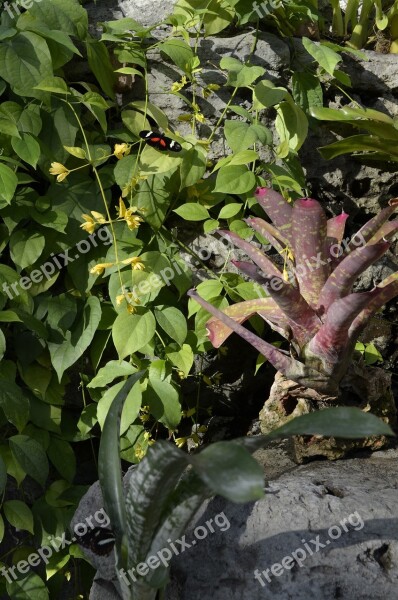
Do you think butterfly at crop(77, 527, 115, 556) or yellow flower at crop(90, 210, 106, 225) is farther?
yellow flower at crop(90, 210, 106, 225)

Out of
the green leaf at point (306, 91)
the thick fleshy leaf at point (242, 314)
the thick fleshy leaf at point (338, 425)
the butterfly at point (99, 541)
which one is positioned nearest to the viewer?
the thick fleshy leaf at point (338, 425)

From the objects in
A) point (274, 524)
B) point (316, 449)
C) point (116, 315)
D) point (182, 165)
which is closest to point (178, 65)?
point (182, 165)

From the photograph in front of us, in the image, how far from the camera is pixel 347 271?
146cm

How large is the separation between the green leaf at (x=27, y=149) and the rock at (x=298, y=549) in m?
0.98

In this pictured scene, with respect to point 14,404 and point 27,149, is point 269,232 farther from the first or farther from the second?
point 14,404

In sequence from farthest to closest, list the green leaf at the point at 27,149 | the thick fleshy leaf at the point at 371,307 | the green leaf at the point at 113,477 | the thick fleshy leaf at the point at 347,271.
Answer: the green leaf at the point at 27,149
the thick fleshy leaf at the point at 371,307
the thick fleshy leaf at the point at 347,271
the green leaf at the point at 113,477

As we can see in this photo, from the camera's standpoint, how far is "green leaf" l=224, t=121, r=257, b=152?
1.86 m

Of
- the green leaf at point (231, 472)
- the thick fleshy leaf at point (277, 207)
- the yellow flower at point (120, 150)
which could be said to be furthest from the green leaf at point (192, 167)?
the green leaf at point (231, 472)

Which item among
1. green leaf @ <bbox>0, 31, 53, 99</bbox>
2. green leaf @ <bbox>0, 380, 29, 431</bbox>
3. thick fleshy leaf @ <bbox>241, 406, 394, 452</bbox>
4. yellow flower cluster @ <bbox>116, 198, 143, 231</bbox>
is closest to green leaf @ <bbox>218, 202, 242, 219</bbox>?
yellow flower cluster @ <bbox>116, 198, 143, 231</bbox>

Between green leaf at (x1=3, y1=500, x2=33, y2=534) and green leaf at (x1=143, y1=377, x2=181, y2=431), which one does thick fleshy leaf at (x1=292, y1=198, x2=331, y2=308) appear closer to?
green leaf at (x1=143, y1=377, x2=181, y2=431)

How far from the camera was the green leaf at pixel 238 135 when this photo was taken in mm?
1864

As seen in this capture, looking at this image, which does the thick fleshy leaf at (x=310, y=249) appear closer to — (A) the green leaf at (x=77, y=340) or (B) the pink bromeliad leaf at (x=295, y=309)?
(B) the pink bromeliad leaf at (x=295, y=309)

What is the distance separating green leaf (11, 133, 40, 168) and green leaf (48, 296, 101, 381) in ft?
1.34

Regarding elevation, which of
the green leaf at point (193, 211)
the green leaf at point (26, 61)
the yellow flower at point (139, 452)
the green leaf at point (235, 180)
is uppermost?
the green leaf at point (26, 61)
